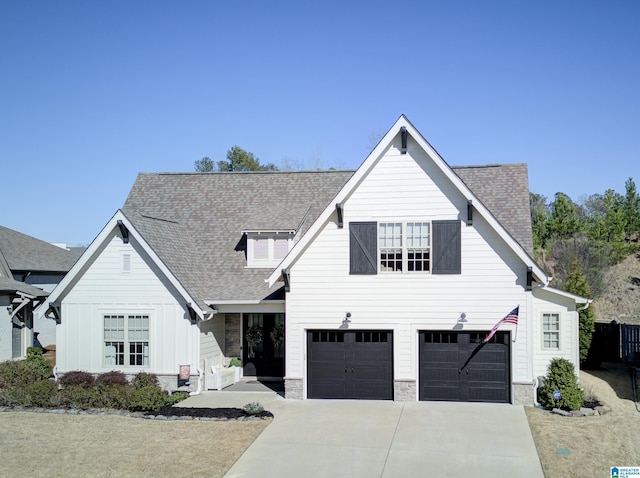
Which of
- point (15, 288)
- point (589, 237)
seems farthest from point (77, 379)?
point (589, 237)

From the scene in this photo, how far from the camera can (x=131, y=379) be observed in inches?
789

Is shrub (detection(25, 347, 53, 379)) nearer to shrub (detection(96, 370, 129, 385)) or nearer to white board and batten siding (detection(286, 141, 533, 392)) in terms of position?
shrub (detection(96, 370, 129, 385))

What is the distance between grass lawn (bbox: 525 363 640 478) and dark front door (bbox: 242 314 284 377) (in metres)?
8.55

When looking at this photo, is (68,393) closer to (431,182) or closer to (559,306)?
(431,182)

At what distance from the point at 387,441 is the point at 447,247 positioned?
608cm

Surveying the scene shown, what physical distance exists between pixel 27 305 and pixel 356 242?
16.3 metres

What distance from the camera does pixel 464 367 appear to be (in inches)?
729

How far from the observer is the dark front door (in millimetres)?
22359

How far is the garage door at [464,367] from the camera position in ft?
60.2

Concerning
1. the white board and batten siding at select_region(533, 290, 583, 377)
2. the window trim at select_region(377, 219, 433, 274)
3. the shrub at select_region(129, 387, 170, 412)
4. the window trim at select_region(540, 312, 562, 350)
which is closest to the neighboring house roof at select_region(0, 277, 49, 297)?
the shrub at select_region(129, 387, 170, 412)

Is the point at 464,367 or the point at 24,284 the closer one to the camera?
the point at 464,367

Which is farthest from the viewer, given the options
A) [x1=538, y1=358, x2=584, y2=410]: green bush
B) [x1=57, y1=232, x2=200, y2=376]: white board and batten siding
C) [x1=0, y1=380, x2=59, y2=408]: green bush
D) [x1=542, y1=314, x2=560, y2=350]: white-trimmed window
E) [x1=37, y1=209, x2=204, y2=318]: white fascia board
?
[x1=57, y1=232, x2=200, y2=376]: white board and batten siding

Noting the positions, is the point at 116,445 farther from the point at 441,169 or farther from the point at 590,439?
the point at 441,169

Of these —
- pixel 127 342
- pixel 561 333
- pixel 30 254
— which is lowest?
pixel 127 342
